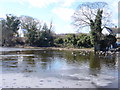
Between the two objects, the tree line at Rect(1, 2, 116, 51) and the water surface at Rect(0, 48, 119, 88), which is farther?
the tree line at Rect(1, 2, 116, 51)

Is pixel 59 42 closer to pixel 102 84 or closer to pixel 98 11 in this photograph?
pixel 98 11

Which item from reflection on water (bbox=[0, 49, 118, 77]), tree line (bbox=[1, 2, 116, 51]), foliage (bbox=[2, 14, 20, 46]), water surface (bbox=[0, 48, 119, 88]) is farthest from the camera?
foliage (bbox=[2, 14, 20, 46])

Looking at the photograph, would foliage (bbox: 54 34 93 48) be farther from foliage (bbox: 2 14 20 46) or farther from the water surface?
the water surface

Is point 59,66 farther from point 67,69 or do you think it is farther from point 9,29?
point 9,29

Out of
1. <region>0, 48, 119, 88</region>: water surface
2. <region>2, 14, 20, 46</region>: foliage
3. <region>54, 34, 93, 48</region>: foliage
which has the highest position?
<region>2, 14, 20, 46</region>: foliage

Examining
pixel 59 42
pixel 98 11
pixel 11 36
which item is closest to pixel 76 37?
pixel 59 42

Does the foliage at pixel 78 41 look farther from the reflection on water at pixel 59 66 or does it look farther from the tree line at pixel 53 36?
the reflection on water at pixel 59 66

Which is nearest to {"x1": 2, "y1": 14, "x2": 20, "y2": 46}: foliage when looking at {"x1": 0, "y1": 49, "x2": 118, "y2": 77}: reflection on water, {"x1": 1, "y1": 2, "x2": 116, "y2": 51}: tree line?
{"x1": 1, "y1": 2, "x2": 116, "y2": 51}: tree line

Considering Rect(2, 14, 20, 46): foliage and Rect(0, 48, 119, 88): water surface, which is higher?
Rect(2, 14, 20, 46): foliage

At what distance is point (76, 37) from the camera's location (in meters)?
42.9

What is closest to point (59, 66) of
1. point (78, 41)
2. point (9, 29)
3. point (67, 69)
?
point (67, 69)

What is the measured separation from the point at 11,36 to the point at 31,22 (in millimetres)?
6766

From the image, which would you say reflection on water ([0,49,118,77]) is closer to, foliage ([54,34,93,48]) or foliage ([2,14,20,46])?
foliage ([54,34,93,48])

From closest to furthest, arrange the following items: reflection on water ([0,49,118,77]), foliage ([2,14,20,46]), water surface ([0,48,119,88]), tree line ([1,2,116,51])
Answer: water surface ([0,48,119,88]) → reflection on water ([0,49,118,77]) → tree line ([1,2,116,51]) → foliage ([2,14,20,46])
